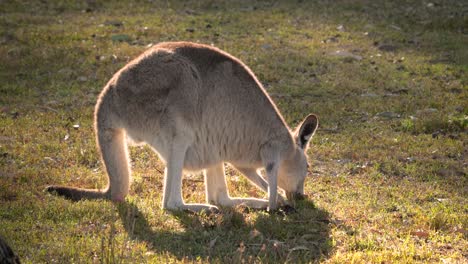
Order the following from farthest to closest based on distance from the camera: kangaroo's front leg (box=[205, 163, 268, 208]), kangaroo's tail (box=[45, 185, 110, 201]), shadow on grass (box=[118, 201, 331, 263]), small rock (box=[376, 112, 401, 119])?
1. small rock (box=[376, 112, 401, 119])
2. kangaroo's front leg (box=[205, 163, 268, 208])
3. kangaroo's tail (box=[45, 185, 110, 201])
4. shadow on grass (box=[118, 201, 331, 263])

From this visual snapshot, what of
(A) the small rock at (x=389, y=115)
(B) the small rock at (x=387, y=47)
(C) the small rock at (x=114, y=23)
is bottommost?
(A) the small rock at (x=389, y=115)

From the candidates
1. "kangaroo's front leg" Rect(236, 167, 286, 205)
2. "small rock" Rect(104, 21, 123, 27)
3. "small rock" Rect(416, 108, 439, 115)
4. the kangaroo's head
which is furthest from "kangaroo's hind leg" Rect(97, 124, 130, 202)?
"small rock" Rect(104, 21, 123, 27)

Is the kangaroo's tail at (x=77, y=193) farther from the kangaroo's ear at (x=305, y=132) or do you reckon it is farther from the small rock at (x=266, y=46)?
the small rock at (x=266, y=46)

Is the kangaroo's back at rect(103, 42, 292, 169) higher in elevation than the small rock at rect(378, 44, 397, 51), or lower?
higher

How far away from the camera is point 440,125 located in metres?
7.79

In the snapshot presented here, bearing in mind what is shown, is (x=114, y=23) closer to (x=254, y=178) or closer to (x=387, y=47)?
(x=387, y=47)

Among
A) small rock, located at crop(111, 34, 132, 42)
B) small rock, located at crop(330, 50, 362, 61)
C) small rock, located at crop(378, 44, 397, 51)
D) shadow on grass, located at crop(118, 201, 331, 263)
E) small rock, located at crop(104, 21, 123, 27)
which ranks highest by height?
small rock, located at crop(104, 21, 123, 27)

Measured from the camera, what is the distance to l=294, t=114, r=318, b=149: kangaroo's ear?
233 inches

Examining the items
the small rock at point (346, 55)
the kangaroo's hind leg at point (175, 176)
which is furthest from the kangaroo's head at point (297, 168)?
the small rock at point (346, 55)

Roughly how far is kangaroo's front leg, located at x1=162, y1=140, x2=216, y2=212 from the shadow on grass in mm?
92

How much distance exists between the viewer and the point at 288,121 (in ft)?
26.1

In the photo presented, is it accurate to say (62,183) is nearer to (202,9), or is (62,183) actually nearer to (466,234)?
(466,234)

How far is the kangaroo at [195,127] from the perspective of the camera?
5.50 meters

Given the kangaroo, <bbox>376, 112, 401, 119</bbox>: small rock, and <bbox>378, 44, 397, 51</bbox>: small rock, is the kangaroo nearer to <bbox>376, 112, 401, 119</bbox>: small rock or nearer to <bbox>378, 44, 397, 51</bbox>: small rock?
<bbox>376, 112, 401, 119</bbox>: small rock
